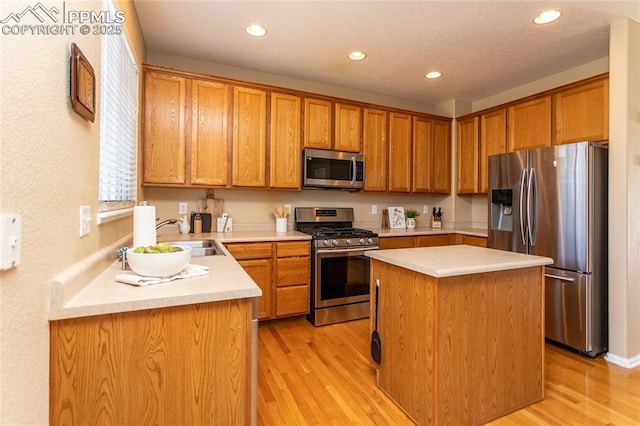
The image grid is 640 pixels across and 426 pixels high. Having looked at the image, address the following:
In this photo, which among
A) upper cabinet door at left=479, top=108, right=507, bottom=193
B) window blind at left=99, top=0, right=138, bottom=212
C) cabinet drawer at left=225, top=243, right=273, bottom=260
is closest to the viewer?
window blind at left=99, top=0, right=138, bottom=212

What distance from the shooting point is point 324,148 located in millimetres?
3512

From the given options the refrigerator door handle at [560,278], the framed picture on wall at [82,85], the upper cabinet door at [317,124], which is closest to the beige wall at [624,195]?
the refrigerator door handle at [560,278]

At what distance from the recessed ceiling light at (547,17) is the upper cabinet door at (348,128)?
1747 millimetres

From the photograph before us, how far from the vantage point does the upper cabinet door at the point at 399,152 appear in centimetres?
390

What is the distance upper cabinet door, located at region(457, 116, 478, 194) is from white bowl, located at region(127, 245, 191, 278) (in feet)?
12.4

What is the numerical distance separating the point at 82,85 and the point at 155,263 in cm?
67

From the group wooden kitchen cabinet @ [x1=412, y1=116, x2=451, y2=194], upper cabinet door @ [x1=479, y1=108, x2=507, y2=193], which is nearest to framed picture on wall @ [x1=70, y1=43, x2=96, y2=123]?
wooden kitchen cabinet @ [x1=412, y1=116, x2=451, y2=194]

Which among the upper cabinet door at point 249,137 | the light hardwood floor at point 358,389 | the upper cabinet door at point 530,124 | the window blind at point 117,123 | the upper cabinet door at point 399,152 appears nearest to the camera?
the window blind at point 117,123

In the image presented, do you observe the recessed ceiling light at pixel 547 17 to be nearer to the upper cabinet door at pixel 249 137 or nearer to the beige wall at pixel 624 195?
the beige wall at pixel 624 195

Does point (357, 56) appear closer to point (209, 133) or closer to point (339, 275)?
point (209, 133)

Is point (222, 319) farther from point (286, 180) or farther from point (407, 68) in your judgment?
point (407, 68)

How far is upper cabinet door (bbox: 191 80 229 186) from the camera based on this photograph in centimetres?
297

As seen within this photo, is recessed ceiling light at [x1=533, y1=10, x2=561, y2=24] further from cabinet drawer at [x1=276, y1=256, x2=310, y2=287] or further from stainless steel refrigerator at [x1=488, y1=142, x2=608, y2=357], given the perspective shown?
cabinet drawer at [x1=276, y1=256, x2=310, y2=287]

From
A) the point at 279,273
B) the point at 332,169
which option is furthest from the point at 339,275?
the point at 332,169
